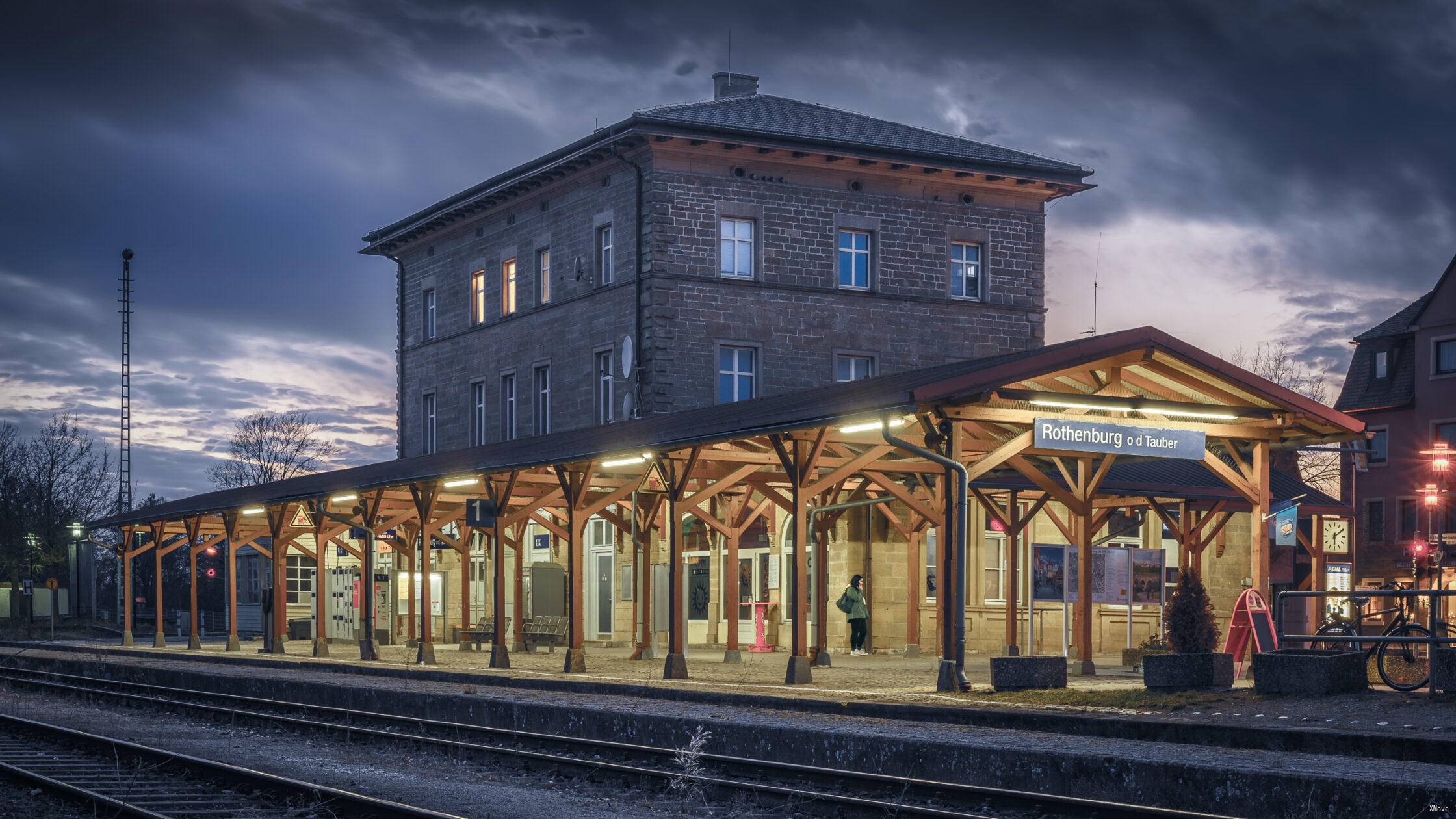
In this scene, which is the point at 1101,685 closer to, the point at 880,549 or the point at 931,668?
the point at 931,668

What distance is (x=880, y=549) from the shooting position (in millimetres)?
32812

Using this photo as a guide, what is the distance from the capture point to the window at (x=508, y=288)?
4541 centimetres

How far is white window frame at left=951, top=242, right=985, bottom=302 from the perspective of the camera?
4272 centimetres

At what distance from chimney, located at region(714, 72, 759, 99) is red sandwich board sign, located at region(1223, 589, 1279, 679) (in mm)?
29210

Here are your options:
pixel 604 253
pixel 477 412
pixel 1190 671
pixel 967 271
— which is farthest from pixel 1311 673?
pixel 477 412

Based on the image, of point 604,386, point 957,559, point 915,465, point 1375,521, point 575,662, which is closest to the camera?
point 957,559

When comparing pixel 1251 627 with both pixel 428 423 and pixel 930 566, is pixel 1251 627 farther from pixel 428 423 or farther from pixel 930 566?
pixel 428 423

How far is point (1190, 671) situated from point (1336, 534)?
34.4 meters

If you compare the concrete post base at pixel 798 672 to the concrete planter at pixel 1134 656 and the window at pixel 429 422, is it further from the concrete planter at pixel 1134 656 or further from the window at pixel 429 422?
the window at pixel 429 422

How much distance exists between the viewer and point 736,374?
131 feet

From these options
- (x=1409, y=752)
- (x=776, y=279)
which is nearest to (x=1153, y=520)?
(x=776, y=279)

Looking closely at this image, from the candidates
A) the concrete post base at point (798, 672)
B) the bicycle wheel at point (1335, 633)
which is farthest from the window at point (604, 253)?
the bicycle wheel at point (1335, 633)

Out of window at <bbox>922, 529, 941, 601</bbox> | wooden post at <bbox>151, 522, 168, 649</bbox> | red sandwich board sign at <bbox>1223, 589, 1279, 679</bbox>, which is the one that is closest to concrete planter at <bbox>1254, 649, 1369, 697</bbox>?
red sandwich board sign at <bbox>1223, 589, 1279, 679</bbox>

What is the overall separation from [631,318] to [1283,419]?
21.3 meters
